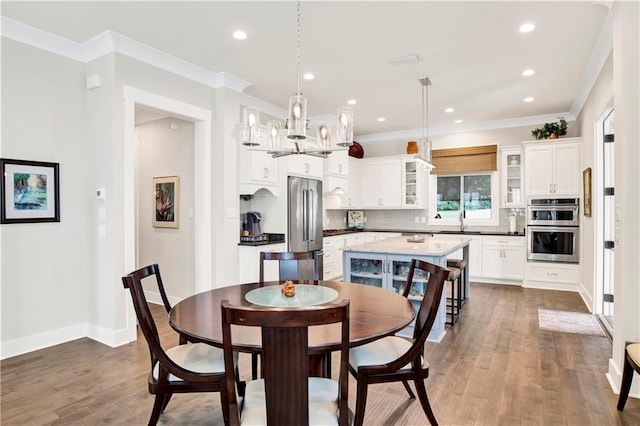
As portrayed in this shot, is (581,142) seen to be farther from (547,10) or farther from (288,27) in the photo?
(288,27)

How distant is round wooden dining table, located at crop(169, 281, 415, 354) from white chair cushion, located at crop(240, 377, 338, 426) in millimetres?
283

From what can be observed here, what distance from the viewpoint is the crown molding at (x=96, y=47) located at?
316 centimetres

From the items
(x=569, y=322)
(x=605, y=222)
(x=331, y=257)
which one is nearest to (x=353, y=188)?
(x=331, y=257)

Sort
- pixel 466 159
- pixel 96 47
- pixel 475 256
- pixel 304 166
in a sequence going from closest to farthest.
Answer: pixel 96 47
pixel 304 166
pixel 475 256
pixel 466 159

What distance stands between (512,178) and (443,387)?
484 cm

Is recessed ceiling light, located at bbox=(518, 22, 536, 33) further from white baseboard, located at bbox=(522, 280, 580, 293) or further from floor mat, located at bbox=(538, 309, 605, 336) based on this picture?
white baseboard, located at bbox=(522, 280, 580, 293)

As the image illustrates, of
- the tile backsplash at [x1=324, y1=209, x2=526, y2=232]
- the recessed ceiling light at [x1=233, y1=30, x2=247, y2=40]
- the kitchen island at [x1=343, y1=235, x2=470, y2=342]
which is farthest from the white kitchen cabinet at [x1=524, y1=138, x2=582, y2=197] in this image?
the recessed ceiling light at [x1=233, y1=30, x2=247, y2=40]

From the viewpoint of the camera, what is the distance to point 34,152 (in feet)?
10.9

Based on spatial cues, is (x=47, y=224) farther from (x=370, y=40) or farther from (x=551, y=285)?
(x=551, y=285)

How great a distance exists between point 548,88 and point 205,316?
5107 mm

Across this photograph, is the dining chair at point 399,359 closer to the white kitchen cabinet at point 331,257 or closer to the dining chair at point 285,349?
the dining chair at point 285,349

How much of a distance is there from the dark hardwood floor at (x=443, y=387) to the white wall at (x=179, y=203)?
109cm

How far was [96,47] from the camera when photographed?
347cm

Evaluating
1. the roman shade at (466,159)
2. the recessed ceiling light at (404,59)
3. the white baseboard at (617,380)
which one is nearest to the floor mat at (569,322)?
the white baseboard at (617,380)
